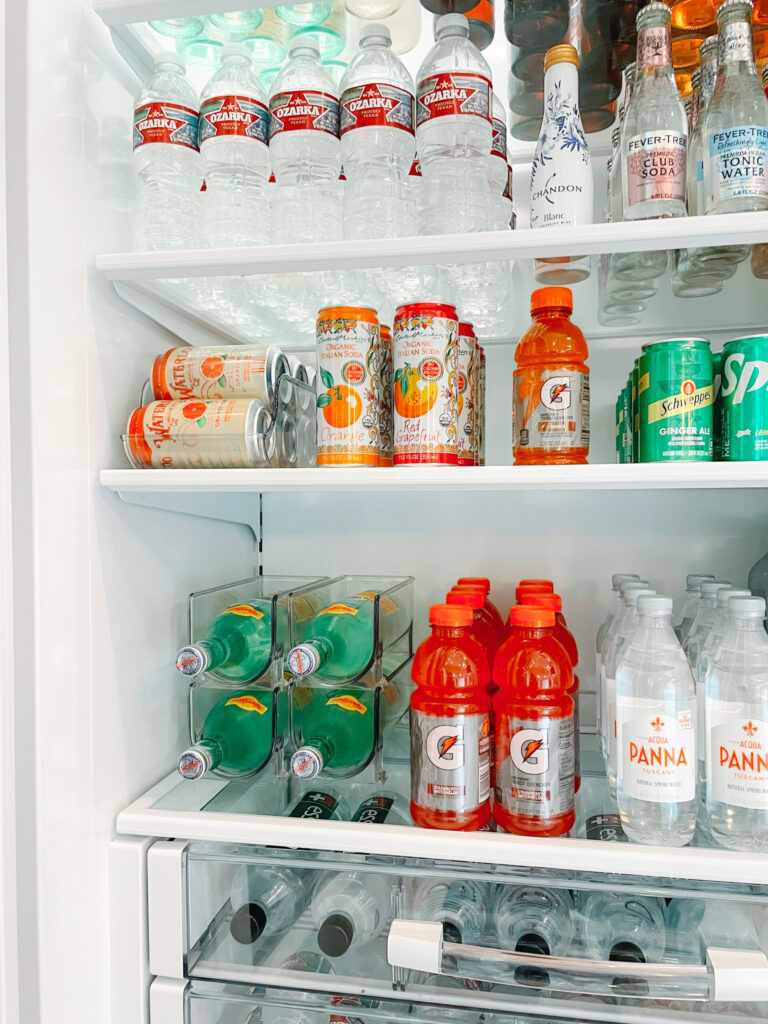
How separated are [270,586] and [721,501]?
831mm

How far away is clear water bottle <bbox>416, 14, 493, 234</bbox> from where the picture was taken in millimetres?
929

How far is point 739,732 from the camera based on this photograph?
811 millimetres

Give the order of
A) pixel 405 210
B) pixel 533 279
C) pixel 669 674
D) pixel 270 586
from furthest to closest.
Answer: pixel 270 586, pixel 533 279, pixel 405 210, pixel 669 674

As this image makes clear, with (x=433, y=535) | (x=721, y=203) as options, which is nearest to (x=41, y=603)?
(x=433, y=535)

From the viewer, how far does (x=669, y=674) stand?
0.83m

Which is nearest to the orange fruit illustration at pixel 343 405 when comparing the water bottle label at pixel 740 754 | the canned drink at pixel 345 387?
the canned drink at pixel 345 387

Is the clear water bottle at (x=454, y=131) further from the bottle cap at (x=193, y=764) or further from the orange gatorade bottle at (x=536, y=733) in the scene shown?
the bottle cap at (x=193, y=764)

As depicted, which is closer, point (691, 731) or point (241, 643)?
point (691, 731)

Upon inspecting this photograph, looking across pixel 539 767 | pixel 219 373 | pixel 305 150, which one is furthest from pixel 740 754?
pixel 305 150

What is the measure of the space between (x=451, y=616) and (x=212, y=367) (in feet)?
1.60

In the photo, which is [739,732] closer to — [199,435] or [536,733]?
[536,733]

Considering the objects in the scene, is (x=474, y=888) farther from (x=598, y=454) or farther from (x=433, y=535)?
(x=598, y=454)

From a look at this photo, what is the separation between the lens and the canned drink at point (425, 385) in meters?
0.90

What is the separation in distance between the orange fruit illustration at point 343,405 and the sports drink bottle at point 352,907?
1.91 ft
